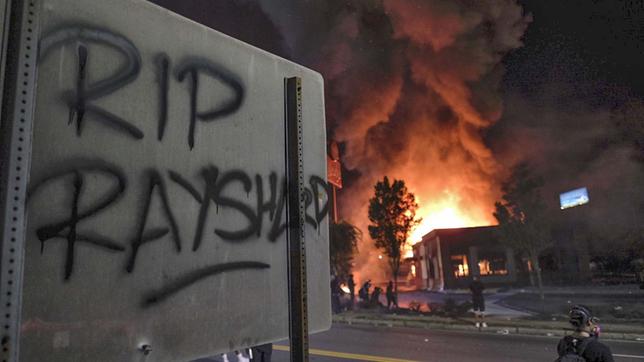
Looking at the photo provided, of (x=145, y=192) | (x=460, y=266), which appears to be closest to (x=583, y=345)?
(x=145, y=192)

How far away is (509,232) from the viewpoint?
26.8m

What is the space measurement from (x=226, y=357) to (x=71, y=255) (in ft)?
28.8

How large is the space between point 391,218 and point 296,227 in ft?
77.9

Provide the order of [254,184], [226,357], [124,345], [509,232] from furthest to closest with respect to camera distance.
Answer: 1. [509,232]
2. [226,357]
3. [254,184]
4. [124,345]

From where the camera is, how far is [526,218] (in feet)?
86.4

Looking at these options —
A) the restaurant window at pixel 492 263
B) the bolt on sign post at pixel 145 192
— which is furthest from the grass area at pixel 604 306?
the bolt on sign post at pixel 145 192

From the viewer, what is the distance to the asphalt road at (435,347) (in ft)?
31.2

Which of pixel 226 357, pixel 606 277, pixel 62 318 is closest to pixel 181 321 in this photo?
pixel 62 318

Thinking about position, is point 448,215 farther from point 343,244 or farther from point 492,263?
point 343,244

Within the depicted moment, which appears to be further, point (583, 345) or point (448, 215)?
point (448, 215)

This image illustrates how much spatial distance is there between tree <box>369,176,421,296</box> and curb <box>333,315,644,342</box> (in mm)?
8196

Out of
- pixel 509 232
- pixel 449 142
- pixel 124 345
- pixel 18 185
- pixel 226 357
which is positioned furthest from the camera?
pixel 449 142

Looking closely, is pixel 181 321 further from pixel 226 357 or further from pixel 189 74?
pixel 226 357

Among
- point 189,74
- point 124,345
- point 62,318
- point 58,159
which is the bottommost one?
point 124,345
